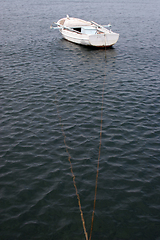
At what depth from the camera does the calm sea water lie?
7.95 m

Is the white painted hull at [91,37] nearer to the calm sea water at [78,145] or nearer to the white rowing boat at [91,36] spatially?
the white rowing boat at [91,36]

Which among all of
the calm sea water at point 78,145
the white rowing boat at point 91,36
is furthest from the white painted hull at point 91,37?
the calm sea water at point 78,145

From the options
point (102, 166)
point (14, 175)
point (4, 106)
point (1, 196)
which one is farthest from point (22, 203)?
point (4, 106)

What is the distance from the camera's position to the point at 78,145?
11.6m

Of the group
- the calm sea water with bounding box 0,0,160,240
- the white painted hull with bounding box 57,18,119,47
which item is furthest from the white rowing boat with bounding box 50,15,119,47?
the calm sea water with bounding box 0,0,160,240

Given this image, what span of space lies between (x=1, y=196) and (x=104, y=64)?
17.6 m

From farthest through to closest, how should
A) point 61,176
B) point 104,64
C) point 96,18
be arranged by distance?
point 96,18 < point 104,64 < point 61,176

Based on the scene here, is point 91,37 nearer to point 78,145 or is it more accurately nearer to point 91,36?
point 91,36

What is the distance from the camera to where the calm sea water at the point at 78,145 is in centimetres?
795

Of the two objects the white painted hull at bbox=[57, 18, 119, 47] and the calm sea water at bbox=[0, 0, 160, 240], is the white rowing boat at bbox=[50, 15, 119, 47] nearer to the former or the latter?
the white painted hull at bbox=[57, 18, 119, 47]

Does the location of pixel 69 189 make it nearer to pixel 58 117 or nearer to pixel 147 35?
pixel 58 117

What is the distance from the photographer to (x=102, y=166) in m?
10.3

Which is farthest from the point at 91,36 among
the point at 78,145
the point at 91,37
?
the point at 78,145

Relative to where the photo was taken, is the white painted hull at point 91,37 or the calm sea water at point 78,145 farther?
the white painted hull at point 91,37
